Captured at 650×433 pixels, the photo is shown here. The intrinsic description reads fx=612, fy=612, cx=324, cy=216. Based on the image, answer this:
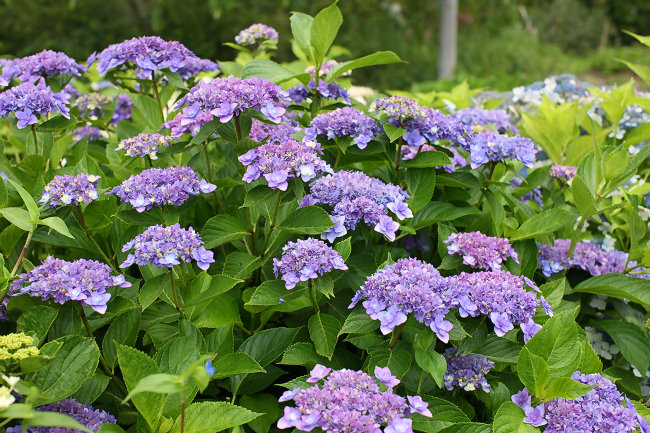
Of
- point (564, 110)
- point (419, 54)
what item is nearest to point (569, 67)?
point (419, 54)

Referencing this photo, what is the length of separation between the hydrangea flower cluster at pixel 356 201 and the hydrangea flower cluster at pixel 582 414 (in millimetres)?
479

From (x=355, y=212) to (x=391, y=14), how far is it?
11.6 metres

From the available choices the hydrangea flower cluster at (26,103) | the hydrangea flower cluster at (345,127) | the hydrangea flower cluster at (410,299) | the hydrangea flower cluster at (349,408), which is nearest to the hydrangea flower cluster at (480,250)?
the hydrangea flower cluster at (410,299)

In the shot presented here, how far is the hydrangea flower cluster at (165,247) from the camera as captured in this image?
1268 millimetres

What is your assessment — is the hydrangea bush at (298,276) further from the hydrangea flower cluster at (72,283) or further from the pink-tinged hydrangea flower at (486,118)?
the pink-tinged hydrangea flower at (486,118)

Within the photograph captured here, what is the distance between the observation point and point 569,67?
36.8 ft

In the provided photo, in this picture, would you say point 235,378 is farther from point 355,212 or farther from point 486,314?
point 486,314

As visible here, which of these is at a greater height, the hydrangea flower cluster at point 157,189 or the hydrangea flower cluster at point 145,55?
the hydrangea flower cluster at point 145,55

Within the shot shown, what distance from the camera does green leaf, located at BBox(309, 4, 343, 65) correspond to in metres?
1.76

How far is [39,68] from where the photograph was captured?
6.36 feet

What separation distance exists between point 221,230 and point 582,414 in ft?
3.00

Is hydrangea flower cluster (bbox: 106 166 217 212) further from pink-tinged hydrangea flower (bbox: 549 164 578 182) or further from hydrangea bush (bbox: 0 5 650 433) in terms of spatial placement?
pink-tinged hydrangea flower (bbox: 549 164 578 182)

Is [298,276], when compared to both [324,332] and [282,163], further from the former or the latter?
[282,163]

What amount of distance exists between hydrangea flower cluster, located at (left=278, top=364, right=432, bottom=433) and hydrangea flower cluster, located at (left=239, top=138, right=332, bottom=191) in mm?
459
